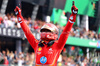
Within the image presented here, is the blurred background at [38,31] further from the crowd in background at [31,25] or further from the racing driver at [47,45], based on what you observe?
the racing driver at [47,45]

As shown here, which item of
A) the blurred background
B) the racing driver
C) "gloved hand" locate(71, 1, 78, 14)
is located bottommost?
the blurred background

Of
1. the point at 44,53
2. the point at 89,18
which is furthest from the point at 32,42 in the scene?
the point at 89,18

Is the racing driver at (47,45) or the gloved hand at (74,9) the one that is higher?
the gloved hand at (74,9)

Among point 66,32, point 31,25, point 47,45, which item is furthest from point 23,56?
point 66,32

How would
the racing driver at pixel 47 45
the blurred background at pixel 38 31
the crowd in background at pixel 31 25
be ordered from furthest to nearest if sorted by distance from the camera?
the crowd in background at pixel 31 25 < the blurred background at pixel 38 31 < the racing driver at pixel 47 45

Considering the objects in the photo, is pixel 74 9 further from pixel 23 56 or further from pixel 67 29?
pixel 23 56

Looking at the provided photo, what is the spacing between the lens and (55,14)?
18.1 metres

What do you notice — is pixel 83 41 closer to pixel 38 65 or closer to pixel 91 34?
pixel 91 34

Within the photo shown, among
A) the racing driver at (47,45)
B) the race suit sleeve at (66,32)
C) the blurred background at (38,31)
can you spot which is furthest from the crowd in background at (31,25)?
the race suit sleeve at (66,32)

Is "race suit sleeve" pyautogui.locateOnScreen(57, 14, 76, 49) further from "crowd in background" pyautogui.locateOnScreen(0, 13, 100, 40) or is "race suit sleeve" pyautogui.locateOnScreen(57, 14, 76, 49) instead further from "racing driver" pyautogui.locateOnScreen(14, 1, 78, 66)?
"crowd in background" pyautogui.locateOnScreen(0, 13, 100, 40)

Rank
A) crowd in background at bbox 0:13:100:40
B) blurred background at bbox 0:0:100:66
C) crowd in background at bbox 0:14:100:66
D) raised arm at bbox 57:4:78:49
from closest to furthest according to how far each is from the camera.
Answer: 1. raised arm at bbox 57:4:78:49
2. crowd in background at bbox 0:14:100:66
3. blurred background at bbox 0:0:100:66
4. crowd in background at bbox 0:13:100:40

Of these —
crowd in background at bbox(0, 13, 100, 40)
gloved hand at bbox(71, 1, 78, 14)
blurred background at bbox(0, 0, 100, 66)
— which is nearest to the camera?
gloved hand at bbox(71, 1, 78, 14)

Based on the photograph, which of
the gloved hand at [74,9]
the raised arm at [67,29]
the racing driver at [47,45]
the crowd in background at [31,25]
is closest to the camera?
the gloved hand at [74,9]

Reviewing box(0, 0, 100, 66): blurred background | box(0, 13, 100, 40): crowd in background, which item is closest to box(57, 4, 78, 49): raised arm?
box(0, 0, 100, 66): blurred background
